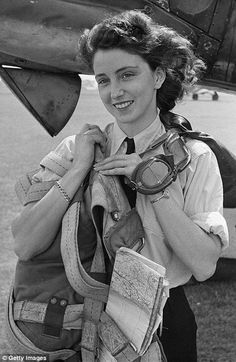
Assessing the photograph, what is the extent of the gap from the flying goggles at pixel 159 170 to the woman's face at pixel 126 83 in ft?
0.56

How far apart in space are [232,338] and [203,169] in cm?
194

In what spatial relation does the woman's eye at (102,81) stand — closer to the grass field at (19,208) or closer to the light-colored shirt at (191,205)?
the light-colored shirt at (191,205)

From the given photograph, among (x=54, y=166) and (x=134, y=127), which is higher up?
(x=134, y=127)

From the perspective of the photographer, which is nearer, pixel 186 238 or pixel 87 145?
pixel 186 238

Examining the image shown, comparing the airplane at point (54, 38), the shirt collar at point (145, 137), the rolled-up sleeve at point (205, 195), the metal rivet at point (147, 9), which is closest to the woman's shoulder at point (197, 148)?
the rolled-up sleeve at point (205, 195)

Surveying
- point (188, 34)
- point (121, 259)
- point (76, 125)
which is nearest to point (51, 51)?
point (188, 34)

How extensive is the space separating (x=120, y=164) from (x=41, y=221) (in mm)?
290

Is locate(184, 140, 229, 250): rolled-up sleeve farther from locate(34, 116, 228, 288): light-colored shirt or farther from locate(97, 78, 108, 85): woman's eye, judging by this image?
locate(97, 78, 108, 85): woman's eye

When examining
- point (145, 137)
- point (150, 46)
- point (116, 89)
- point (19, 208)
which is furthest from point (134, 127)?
point (19, 208)

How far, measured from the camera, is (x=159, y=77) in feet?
6.00

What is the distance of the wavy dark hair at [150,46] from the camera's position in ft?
5.70

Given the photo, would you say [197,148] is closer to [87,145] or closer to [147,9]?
[87,145]

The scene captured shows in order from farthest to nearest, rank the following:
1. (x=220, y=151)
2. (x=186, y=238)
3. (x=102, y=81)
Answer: (x=220, y=151), (x=102, y=81), (x=186, y=238)

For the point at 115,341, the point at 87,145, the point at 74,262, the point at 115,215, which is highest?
the point at 87,145
